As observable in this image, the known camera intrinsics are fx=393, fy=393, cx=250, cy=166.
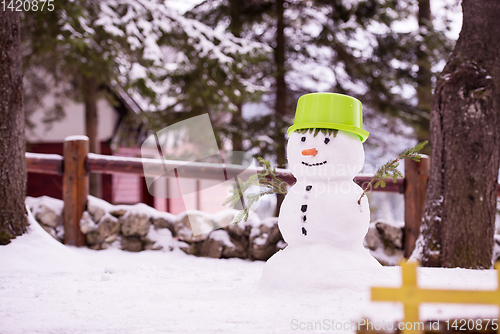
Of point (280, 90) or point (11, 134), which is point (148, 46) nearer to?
point (11, 134)

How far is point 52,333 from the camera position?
1.83 m

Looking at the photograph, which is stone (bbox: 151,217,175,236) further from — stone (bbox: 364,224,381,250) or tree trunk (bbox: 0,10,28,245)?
stone (bbox: 364,224,381,250)

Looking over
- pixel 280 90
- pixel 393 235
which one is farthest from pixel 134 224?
pixel 280 90

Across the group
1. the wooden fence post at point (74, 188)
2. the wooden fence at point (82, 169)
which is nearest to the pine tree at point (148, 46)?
the wooden fence post at point (74, 188)

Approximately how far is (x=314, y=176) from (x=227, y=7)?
21.7 feet

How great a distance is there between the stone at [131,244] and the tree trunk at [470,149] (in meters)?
3.24

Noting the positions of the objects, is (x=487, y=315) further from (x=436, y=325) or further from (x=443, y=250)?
(x=443, y=250)

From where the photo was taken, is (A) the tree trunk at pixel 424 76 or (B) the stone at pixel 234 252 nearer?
(B) the stone at pixel 234 252

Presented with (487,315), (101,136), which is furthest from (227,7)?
(487,315)

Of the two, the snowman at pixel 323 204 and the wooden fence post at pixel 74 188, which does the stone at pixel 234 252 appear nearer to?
the wooden fence post at pixel 74 188

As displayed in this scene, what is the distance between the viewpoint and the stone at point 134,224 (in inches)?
194

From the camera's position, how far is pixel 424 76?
792cm

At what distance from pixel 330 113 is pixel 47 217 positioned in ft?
13.0

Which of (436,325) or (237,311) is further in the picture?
(237,311)
